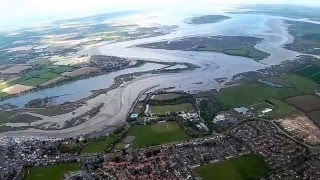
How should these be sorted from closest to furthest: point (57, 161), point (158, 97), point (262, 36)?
point (57, 161) < point (158, 97) < point (262, 36)

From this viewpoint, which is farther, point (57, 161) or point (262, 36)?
point (262, 36)

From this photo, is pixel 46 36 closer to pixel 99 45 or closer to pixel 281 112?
pixel 99 45

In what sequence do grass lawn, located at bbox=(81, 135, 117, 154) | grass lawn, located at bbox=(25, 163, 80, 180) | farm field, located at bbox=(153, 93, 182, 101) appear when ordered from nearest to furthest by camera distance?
grass lawn, located at bbox=(25, 163, 80, 180), grass lawn, located at bbox=(81, 135, 117, 154), farm field, located at bbox=(153, 93, 182, 101)

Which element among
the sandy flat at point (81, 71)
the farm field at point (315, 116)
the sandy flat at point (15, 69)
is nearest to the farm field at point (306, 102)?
the farm field at point (315, 116)

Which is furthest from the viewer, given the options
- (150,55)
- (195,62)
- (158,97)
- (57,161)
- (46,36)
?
(46,36)

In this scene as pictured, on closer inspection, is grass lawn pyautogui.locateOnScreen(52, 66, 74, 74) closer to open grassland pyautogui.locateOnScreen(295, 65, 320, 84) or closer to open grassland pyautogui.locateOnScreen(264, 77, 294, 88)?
open grassland pyautogui.locateOnScreen(264, 77, 294, 88)

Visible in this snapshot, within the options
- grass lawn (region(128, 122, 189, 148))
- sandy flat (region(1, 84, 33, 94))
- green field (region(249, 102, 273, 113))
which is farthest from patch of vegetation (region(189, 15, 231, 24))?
grass lawn (region(128, 122, 189, 148))

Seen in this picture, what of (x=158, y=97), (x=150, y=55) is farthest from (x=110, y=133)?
(x=150, y=55)
